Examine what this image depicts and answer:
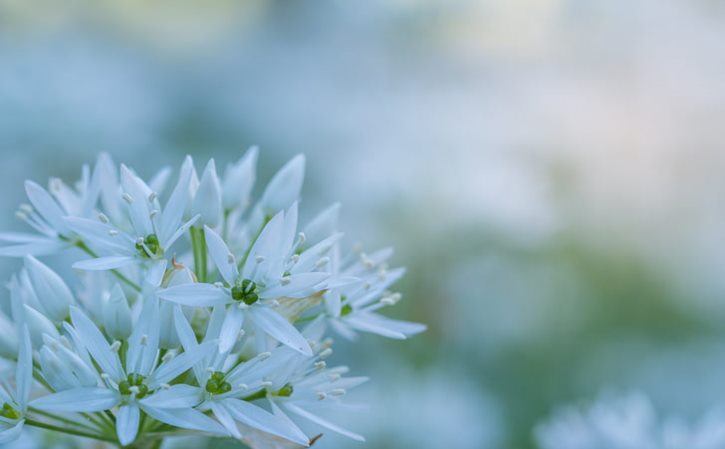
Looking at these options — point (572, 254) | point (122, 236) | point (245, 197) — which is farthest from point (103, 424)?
point (572, 254)

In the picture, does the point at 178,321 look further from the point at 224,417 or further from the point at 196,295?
the point at 224,417

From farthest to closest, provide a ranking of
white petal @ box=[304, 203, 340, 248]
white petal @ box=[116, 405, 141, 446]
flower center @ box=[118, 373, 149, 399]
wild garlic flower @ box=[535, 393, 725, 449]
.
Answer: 1. wild garlic flower @ box=[535, 393, 725, 449]
2. white petal @ box=[304, 203, 340, 248]
3. flower center @ box=[118, 373, 149, 399]
4. white petal @ box=[116, 405, 141, 446]

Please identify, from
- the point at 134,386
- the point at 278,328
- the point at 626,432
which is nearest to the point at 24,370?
the point at 134,386

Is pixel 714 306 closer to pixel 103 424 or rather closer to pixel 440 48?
pixel 440 48

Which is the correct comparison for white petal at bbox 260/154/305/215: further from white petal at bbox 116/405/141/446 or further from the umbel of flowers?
white petal at bbox 116/405/141/446

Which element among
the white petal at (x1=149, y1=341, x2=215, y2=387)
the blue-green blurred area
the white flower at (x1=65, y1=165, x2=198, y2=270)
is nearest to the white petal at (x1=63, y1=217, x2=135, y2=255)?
the white flower at (x1=65, y1=165, x2=198, y2=270)

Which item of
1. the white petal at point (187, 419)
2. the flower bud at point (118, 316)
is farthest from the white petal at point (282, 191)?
A: the white petal at point (187, 419)
